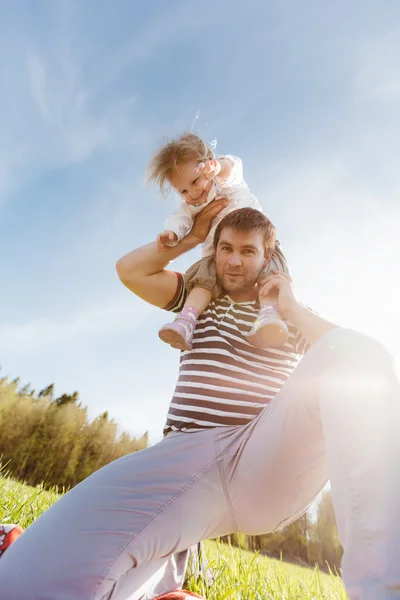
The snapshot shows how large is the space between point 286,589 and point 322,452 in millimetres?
1544

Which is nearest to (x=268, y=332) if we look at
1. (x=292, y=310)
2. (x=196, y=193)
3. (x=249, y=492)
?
(x=292, y=310)

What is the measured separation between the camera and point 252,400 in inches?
83.2

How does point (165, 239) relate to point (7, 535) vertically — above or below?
above

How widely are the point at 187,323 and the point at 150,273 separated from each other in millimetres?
694

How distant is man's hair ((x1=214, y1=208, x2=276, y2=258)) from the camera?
2969 mm

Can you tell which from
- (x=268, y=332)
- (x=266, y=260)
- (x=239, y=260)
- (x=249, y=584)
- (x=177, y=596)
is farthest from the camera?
(x=266, y=260)

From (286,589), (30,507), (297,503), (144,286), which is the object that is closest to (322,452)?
(297,503)

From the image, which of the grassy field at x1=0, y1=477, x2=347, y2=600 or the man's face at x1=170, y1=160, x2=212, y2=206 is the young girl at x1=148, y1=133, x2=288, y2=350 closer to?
the man's face at x1=170, y1=160, x2=212, y2=206

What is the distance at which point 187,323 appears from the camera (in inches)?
105

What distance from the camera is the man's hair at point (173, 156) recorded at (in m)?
3.88

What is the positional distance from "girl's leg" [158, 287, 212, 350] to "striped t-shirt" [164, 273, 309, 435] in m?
0.05

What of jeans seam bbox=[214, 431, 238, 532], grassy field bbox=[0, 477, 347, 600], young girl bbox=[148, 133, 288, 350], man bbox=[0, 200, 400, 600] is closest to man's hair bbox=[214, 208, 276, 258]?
young girl bbox=[148, 133, 288, 350]

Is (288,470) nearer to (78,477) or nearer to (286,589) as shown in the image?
(286,589)

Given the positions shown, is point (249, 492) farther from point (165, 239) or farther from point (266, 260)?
point (165, 239)
